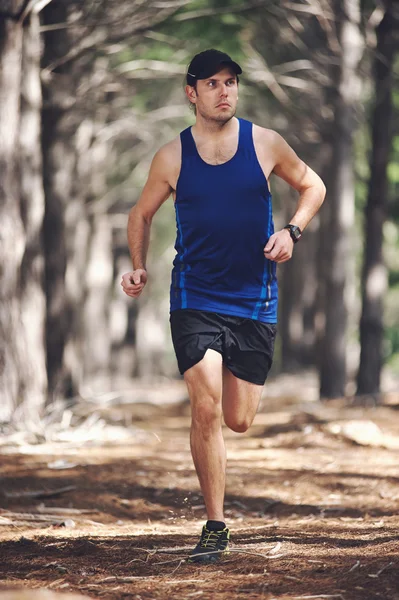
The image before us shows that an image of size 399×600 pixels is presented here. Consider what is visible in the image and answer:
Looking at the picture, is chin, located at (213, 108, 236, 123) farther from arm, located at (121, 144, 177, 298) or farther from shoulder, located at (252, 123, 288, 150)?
arm, located at (121, 144, 177, 298)

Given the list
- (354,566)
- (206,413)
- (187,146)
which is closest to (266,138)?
(187,146)

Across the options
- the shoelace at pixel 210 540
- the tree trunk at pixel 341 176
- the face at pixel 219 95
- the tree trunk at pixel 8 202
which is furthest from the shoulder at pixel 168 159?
the tree trunk at pixel 341 176

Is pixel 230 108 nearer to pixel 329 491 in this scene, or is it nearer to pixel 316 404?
pixel 329 491

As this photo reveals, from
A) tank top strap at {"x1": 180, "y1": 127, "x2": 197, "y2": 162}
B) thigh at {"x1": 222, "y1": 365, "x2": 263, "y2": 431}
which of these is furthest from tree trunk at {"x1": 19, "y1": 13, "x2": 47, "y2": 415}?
tank top strap at {"x1": 180, "y1": 127, "x2": 197, "y2": 162}

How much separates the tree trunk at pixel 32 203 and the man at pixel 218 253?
606 centimetres

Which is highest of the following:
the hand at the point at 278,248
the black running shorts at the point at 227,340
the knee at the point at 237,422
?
the hand at the point at 278,248

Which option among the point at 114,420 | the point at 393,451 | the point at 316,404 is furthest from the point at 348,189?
the point at 393,451

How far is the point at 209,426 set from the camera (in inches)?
205

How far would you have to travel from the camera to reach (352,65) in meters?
15.2

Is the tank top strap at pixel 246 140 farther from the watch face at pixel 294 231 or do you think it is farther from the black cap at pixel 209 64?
the watch face at pixel 294 231

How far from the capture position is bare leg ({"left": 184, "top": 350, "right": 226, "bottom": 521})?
518 cm

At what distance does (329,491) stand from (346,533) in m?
2.22

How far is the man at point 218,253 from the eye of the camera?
523cm

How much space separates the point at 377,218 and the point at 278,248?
9649 millimetres
